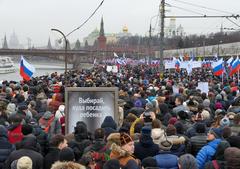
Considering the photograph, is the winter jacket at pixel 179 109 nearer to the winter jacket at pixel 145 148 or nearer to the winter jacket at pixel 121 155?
the winter jacket at pixel 145 148

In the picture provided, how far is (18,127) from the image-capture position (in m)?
8.45

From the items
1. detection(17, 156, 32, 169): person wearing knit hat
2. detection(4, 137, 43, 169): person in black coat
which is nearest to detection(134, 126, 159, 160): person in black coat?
detection(4, 137, 43, 169): person in black coat

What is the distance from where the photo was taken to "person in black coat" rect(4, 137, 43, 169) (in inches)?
274

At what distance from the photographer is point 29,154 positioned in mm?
7027

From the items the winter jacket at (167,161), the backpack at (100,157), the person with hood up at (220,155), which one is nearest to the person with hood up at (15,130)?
the backpack at (100,157)

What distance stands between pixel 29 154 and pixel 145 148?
1641 mm

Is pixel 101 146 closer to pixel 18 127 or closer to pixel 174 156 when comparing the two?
pixel 174 156

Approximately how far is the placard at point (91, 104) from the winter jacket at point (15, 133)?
7.00 ft

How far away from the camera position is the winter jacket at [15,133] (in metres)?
8.30

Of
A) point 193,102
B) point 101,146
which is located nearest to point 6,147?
point 101,146

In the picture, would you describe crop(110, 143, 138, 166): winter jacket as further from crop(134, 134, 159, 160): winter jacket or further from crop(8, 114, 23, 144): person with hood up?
crop(8, 114, 23, 144): person with hood up

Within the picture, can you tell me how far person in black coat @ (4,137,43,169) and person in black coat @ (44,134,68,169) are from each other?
7.4 inches

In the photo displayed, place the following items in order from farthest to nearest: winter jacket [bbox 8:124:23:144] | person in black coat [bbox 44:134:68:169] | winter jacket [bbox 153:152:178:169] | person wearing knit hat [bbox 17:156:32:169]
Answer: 1. winter jacket [bbox 8:124:23:144]
2. person in black coat [bbox 44:134:68:169]
3. winter jacket [bbox 153:152:178:169]
4. person wearing knit hat [bbox 17:156:32:169]

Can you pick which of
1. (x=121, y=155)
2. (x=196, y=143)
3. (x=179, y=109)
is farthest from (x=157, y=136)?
(x=179, y=109)
